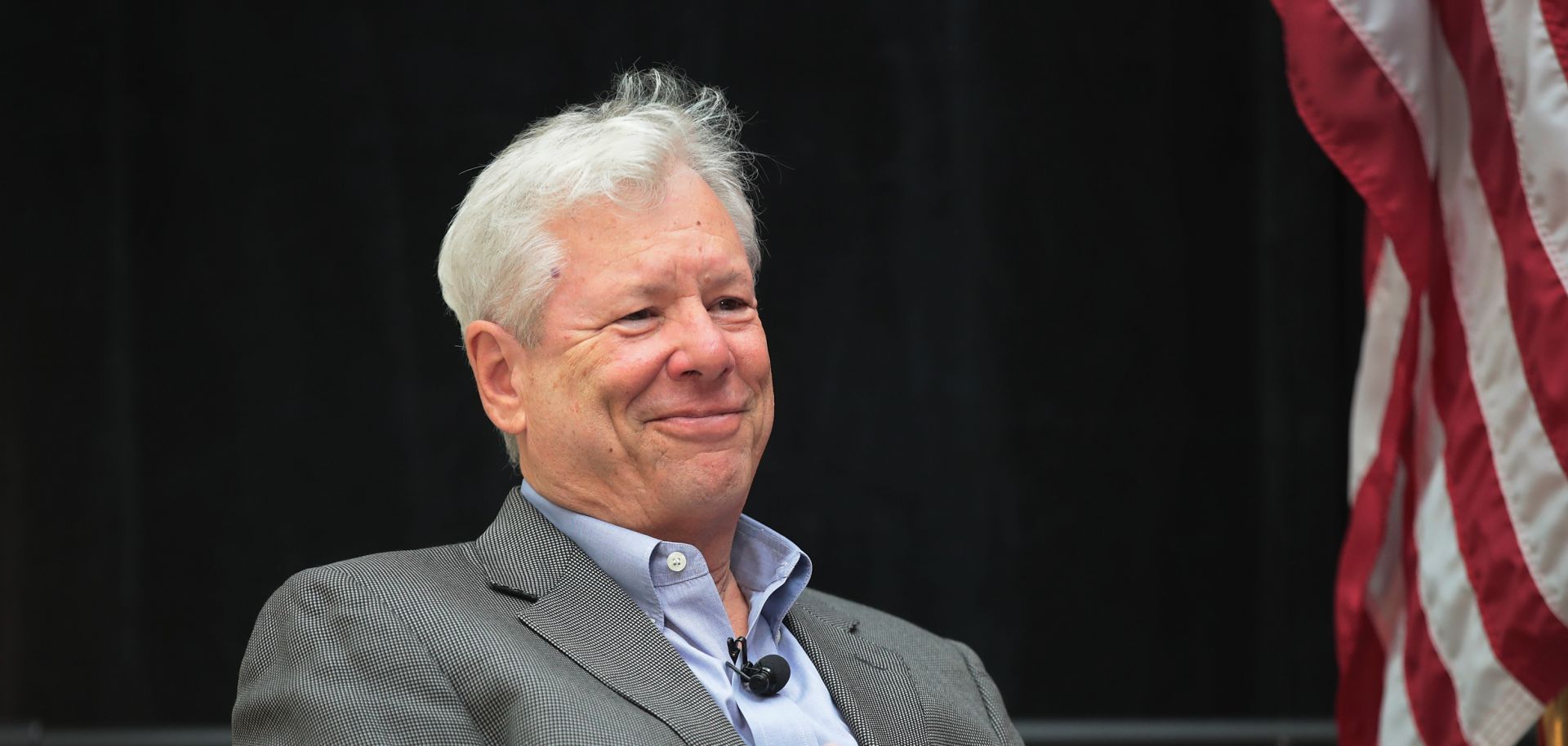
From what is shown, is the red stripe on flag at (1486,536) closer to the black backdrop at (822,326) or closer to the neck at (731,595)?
the black backdrop at (822,326)

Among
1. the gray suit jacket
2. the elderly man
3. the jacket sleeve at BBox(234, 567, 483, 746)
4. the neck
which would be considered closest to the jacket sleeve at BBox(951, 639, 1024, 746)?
the elderly man

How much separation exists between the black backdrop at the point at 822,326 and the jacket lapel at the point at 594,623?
1546 millimetres

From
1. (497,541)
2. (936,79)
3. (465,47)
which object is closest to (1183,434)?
(936,79)

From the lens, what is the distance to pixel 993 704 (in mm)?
2104

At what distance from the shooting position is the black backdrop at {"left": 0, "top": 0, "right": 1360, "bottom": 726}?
10.7ft

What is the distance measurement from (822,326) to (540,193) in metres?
1.60

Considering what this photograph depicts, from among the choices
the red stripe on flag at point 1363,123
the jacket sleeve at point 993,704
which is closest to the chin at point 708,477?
the jacket sleeve at point 993,704

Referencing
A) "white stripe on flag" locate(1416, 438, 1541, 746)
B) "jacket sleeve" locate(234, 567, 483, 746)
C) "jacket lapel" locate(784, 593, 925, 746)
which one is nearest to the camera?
"jacket sleeve" locate(234, 567, 483, 746)

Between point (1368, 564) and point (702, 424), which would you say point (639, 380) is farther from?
A: point (1368, 564)

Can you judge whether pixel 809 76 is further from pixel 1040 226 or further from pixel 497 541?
pixel 497 541

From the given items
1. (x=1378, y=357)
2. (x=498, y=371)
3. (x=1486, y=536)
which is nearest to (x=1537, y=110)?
(x=1378, y=357)

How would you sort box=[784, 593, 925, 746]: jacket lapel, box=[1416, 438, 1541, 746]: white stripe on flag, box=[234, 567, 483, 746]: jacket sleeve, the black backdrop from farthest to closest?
1. the black backdrop
2. box=[1416, 438, 1541, 746]: white stripe on flag
3. box=[784, 593, 925, 746]: jacket lapel
4. box=[234, 567, 483, 746]: jacket sleeve

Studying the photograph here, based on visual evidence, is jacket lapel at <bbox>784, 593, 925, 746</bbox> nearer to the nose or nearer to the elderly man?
the elderly man

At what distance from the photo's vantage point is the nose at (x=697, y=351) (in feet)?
5.76
